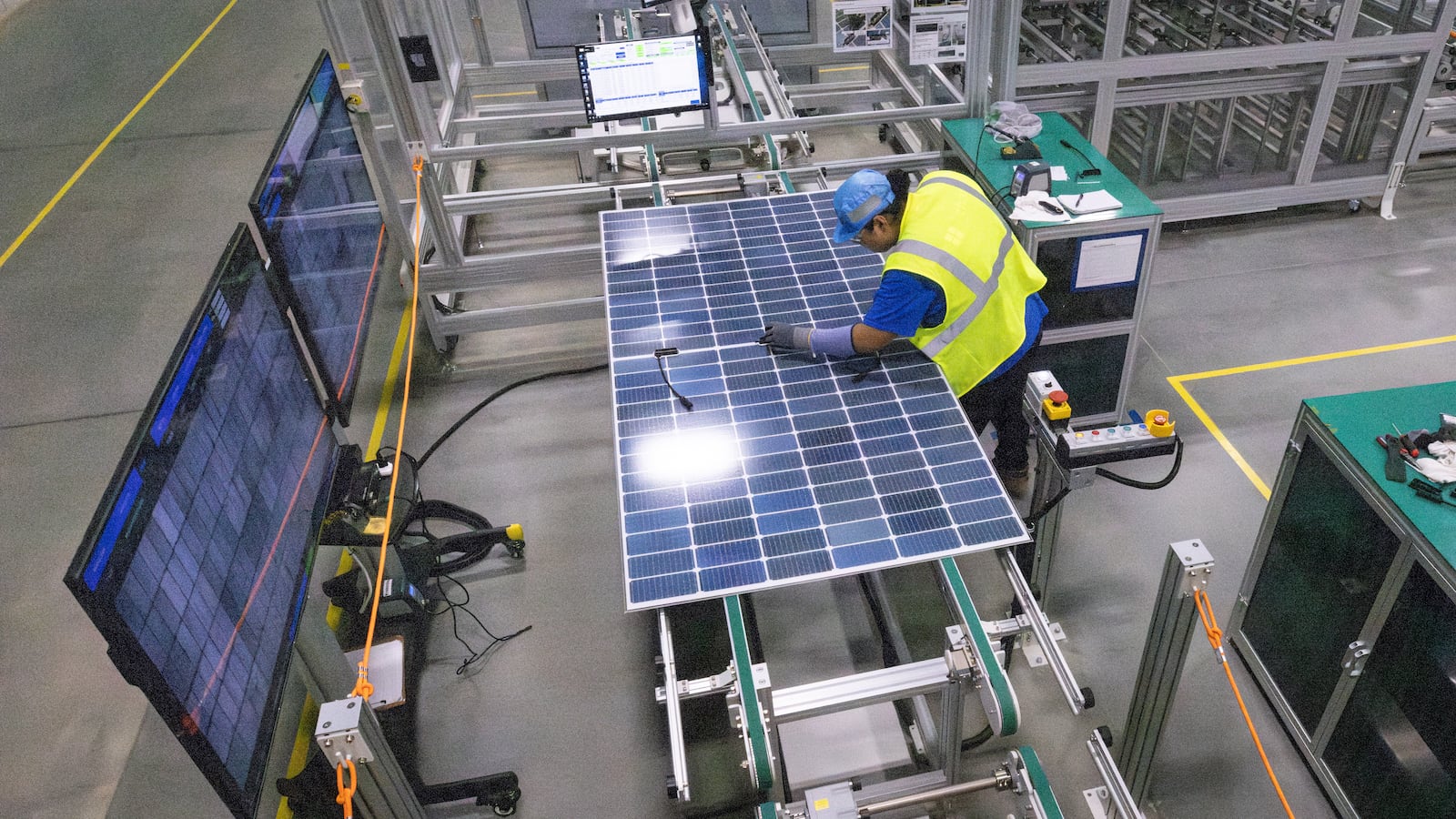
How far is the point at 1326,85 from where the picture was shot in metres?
6.23

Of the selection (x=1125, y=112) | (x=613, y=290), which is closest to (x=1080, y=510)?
(x=613, y=290)

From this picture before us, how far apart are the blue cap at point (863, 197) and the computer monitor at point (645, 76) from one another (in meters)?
1.95

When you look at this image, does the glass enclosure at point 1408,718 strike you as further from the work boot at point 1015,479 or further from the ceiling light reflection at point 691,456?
the ceiling light reflection at point 691,456

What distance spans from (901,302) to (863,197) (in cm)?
42

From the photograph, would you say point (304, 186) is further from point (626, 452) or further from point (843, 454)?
point (843, 454)

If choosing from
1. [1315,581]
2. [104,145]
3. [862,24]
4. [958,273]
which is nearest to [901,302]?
[958,273]

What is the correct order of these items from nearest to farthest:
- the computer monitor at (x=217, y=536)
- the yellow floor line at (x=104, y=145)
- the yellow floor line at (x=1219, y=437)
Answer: the computer monitor at (x=217, y=536)
the yellow floor line at (x=1219, y=437)
the yellow floor line at (x=104, y=145)

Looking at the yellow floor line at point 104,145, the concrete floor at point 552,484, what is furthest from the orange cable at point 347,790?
the yellow floor line at point 104,145

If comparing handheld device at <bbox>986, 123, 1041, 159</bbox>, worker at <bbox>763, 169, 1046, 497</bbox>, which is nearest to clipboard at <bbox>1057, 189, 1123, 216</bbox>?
handheld device at <bbox>986, 123, 1041, 159</bbox>

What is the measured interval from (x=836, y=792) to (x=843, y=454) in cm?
109

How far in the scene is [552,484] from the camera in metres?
5.11

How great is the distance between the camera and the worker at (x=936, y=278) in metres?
3.20

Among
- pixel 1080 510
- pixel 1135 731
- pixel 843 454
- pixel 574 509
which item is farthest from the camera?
pixel 574 509

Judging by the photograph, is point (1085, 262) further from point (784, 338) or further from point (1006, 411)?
point (784, 338)
